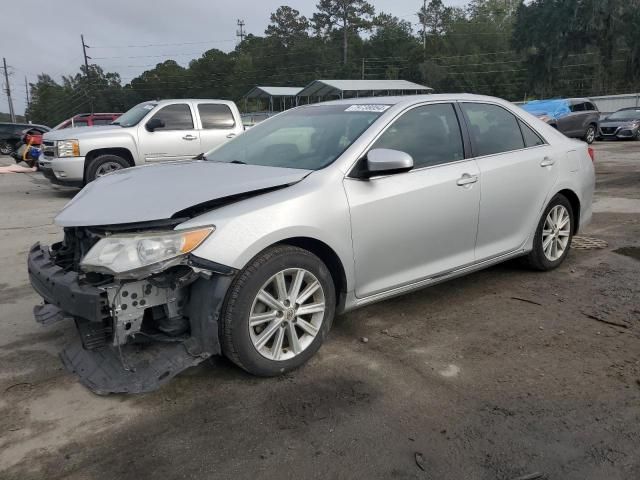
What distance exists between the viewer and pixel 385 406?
284cm

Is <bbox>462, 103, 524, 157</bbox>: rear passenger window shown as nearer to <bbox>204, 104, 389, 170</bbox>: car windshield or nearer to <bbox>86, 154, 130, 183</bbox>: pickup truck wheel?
<bbox>204, 104, 389, 170</bbox>: car windshield

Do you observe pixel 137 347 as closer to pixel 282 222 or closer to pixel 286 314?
pixel 286 314

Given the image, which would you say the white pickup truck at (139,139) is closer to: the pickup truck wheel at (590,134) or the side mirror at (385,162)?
the side mirror at (385,162)

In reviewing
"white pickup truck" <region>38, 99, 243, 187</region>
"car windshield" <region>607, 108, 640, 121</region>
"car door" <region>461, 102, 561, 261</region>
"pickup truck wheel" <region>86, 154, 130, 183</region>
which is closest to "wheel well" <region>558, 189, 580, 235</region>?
"car door" <region>461, 102, 561, 261</region>

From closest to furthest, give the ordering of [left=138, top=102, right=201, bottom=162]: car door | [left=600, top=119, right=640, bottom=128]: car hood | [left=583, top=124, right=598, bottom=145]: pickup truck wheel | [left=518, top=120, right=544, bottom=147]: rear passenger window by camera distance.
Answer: [left=518, top=120, right=544, bottom=147]: rear passenger window < [left=138, top=102, right=201, bottom=162]: car door < [left=583, top=124, right=598, bottom=145]: pickup truck wheel < [left=600, top=119, right=640, bottom=128]: car hood

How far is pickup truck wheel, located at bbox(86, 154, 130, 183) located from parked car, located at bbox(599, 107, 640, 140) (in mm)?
20872

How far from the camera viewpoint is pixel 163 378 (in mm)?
2795

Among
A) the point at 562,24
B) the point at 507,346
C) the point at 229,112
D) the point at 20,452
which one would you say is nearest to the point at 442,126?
the point at 507,346

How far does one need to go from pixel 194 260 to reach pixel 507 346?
6.88 ft

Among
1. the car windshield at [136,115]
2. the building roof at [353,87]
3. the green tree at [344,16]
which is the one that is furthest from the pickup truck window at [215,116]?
the green tree at [344,16]

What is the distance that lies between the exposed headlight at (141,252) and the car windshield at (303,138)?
1.04 metres

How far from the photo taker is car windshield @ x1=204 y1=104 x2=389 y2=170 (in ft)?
11.9

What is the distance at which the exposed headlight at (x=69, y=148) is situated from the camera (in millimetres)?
9836

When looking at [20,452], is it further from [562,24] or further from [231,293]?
[562,24]
